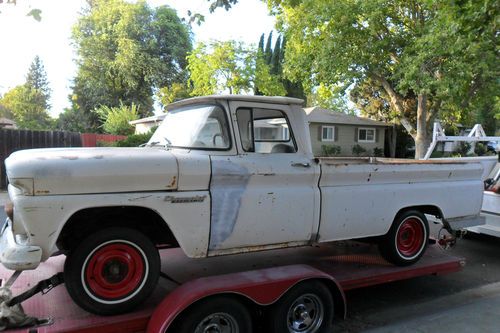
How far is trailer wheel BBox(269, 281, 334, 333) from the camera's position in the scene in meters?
3.70

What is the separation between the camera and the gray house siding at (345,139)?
2858cm

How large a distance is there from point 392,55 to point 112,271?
2177 cm

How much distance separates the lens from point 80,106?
153ft

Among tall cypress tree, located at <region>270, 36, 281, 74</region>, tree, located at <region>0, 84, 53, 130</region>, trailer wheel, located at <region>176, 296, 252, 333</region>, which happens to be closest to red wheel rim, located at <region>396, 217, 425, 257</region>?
trailer wheel, located at <region>176, 296, 252, 333</region>

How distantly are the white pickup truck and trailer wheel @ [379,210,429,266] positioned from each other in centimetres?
1

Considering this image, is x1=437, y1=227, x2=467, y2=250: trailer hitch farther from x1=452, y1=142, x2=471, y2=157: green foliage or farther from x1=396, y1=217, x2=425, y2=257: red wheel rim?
x1=452, y1=142, x2=471, y2=157: green foliage

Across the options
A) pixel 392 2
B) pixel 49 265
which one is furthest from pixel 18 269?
pixel 392 2

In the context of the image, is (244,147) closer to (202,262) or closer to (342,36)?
(202,262)

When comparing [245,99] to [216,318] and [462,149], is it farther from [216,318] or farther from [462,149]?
[462,149]

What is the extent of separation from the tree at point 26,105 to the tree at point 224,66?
34546 millimetres

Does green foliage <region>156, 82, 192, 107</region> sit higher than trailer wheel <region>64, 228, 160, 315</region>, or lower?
higher

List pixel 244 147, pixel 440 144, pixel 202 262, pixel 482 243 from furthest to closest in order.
→ pixel 440 144
pixel 482 243
pixel 202 262
pixel 244 147

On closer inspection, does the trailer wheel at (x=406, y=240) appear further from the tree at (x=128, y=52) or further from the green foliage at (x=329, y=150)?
the tree at (x=128, y=52)

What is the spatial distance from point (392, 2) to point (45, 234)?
22259 millimetres
